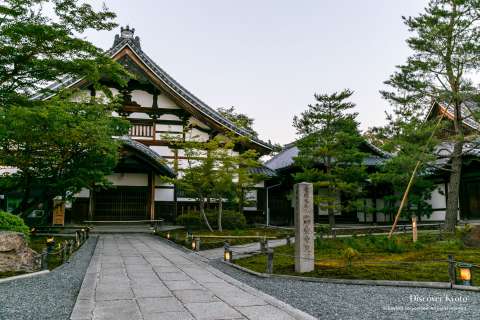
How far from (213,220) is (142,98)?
9016 millimetres

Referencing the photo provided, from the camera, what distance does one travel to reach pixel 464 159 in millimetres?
18719

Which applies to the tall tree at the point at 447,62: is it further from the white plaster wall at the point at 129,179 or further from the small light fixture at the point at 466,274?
the white plaster wall at the point at 129,179

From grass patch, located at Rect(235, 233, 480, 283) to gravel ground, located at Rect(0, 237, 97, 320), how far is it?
4.29 meters

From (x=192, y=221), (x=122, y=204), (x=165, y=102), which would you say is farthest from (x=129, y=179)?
(x=192, y=221)

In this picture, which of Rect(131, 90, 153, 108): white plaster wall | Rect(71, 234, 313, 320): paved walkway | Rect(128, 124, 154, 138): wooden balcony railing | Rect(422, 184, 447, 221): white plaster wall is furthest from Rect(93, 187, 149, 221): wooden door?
Rect(422, 184, 447, 221): white plaster wall

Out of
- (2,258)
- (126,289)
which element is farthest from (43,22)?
(126,289)

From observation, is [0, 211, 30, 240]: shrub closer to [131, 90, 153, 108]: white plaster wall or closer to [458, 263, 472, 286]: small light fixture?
[458, 263, 472, 286]: small light fixture

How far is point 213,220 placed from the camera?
59.1 ft

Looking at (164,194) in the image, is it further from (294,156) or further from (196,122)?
(294,156)

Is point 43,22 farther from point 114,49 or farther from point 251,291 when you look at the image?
point 114,49

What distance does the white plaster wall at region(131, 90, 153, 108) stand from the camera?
22.0 meters

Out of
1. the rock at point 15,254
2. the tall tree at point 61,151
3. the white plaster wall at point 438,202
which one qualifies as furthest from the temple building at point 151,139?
the rock at point 15,254

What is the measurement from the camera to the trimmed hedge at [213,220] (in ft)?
58.4

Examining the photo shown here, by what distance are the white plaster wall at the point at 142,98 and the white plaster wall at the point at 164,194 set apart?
202 inches
